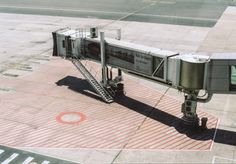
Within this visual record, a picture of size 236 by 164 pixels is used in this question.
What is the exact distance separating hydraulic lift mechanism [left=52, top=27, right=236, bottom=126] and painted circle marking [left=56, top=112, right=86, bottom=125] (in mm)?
3992

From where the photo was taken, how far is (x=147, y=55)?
34281 mm

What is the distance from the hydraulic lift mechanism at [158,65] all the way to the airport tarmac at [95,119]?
2.04 m

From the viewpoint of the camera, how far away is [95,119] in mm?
34750

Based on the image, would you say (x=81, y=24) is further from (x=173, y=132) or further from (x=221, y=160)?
(x=221, y=160)

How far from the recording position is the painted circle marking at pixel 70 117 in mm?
34459

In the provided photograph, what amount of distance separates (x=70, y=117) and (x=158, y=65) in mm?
9849

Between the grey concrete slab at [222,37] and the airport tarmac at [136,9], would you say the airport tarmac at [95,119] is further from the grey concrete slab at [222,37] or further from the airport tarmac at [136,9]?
the airport tarmac at [136,9]

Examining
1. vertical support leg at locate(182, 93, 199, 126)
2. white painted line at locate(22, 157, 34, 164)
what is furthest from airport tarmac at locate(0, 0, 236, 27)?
white painted line at locate(22, 157, 34, 164)

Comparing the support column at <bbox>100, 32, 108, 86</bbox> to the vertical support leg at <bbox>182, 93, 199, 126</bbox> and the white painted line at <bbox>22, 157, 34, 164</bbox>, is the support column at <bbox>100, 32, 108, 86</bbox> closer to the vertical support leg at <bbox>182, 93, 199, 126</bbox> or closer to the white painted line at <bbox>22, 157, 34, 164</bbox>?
the vertical support leg at <bbox>182, 93, 199, 126</bbox>

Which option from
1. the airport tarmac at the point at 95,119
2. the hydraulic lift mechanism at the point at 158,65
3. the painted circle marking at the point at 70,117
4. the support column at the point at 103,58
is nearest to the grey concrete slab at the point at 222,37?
the airport tarmac at the point at 95,119

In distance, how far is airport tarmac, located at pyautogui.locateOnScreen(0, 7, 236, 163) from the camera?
29469mm

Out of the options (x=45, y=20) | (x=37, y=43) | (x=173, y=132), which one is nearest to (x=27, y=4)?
(x=45, y=20)

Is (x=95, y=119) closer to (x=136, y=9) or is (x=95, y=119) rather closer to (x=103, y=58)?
(x=103, y=58)

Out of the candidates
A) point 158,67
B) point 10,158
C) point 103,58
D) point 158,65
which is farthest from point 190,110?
point 10,158
